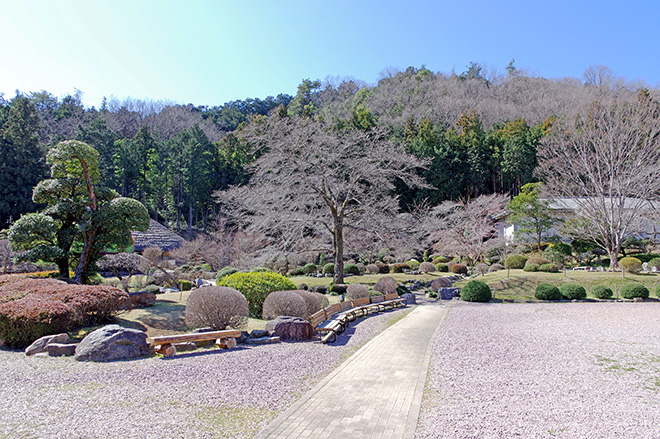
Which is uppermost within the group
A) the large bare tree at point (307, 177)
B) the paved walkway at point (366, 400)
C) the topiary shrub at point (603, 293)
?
the large bare tree at point (307, 177)

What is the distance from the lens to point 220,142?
169ft

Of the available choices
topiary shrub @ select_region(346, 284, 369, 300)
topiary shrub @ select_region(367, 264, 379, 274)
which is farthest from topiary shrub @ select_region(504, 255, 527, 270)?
topiary shrub @ select_region(346, 284, 369, 300)

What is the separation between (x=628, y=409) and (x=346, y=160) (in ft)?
54.4

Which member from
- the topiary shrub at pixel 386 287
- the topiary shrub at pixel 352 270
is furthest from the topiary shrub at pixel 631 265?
the topiary shrub at pixel 352 270

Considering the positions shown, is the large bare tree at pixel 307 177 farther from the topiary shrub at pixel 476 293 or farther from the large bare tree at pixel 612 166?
the large bare tree at pixel 612 166

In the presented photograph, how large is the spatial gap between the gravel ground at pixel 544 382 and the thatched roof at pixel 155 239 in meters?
24.8

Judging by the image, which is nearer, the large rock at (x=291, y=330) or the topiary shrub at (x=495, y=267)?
the large rock at (x=291, y=330)

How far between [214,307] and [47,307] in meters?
3.46

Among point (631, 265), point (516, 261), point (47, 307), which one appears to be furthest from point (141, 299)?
point (631, 265)

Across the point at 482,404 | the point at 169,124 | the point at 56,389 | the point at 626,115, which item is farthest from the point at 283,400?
the point at 169,124

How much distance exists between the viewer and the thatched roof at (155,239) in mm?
29336

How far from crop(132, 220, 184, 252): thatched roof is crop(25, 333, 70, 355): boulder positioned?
22.4 metres

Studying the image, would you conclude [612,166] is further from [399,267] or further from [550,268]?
[399,267]

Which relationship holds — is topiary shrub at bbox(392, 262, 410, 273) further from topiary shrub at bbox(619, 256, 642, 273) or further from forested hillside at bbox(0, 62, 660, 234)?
topiary shrub at bbox(619, 256, 642, 273)
